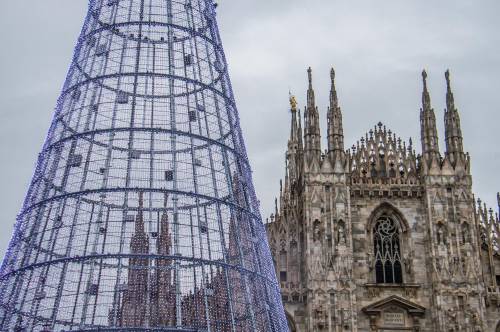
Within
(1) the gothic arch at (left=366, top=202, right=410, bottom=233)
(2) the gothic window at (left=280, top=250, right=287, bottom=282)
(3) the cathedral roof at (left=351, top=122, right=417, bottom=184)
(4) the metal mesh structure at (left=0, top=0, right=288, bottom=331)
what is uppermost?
(3) the cathedral roof at (left=351, top=122, right=417, bottom=184)

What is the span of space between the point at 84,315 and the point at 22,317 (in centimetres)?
134

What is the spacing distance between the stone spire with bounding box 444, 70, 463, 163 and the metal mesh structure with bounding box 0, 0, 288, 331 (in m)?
26.5

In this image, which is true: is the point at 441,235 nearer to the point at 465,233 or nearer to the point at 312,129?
the point at 465,233

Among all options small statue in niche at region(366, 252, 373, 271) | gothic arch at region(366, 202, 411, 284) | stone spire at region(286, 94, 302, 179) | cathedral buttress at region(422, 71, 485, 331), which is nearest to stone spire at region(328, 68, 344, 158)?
gothic arch at region(366, 202, 411, 284)

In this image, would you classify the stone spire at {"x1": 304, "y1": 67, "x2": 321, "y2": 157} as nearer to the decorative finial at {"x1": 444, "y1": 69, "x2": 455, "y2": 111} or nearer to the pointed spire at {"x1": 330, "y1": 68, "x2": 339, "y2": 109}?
the pointed spire at {"x1": 330, "y1": 68, "x2": 339, "y2": 109}

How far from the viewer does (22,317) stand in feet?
45.4

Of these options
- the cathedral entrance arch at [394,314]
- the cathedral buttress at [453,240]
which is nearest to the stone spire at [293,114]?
the cathedral buttress at [453,240]

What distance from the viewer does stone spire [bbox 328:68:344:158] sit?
4044 cm

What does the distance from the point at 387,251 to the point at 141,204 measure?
2701 centimetres

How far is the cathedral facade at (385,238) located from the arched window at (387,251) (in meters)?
0.05

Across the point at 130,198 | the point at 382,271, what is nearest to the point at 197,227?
the point at 130,198

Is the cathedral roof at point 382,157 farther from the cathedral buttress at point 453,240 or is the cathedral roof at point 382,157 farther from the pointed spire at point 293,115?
the pointed spire at point 293,115

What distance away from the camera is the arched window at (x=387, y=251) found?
3928 cm

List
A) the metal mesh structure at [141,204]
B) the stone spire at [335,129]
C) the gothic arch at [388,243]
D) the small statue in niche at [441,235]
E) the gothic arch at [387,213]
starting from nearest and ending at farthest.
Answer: the metal mesh structure at [141,204]
the small statue in niche at [441,235]
the gothic arch at [388,243]
the gothic arch at [387,213]
the stone spire at [335,129]
